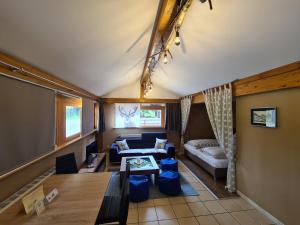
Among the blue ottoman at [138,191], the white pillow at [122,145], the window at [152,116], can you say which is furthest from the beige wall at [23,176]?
the window at [152,116]

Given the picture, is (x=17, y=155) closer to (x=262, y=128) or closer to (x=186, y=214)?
(x=186, y=214)

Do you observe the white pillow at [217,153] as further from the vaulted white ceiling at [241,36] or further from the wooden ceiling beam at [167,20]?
the wooden ceiling beam at [167,20]

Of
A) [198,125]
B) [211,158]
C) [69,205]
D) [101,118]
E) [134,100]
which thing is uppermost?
[134,100]

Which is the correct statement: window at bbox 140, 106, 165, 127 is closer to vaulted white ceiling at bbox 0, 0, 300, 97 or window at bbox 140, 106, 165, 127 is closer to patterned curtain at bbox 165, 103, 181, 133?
patterned curtain at bbox 165, 103, 181, 133

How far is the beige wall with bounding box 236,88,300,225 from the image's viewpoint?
6.87 ft

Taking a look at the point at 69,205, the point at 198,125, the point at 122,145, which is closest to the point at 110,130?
the point at 122,145

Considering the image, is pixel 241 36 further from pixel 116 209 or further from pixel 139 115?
pixel 139 115

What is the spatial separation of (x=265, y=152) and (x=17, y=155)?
3362 mm

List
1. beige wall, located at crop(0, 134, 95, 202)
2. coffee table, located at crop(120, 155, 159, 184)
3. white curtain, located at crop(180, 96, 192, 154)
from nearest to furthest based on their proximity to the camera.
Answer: beige wall, located at crop(0, 134, 95, 202), coffee table, located at crop(120, 155, 159, 184), white curtain, located at crop(180, 96, 192, 154)

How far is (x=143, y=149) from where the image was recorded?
5332mm

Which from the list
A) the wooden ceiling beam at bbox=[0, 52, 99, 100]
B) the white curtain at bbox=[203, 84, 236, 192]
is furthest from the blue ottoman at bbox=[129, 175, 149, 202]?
the wooden ceiling beam at bbox=[0, 52, 99, 100]

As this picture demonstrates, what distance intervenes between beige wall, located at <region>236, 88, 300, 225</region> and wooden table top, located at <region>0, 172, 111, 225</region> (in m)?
2.39

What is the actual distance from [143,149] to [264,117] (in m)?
3.64

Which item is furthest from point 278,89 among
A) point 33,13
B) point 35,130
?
point 35,130
